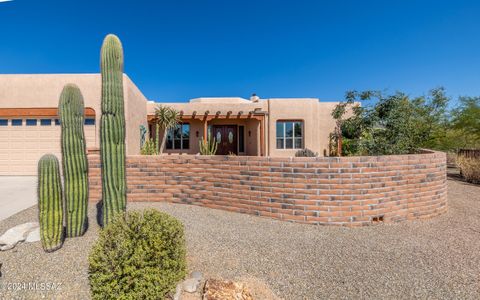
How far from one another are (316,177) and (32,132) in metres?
12.3

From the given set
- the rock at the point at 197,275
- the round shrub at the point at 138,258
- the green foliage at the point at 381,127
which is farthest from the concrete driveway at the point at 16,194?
the green foliage at the point at 381,127

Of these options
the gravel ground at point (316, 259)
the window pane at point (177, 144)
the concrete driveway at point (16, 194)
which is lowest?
the gravel ground at point (316, 259)

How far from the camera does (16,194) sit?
680cm

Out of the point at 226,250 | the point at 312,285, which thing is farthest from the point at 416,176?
the point at 226,250

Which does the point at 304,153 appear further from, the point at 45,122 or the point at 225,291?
the point at 45,122

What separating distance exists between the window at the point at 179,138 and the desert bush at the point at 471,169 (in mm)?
14366

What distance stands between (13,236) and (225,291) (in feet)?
12.4

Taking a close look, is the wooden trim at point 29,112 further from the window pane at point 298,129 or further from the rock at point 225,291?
the window pane at point 298,129

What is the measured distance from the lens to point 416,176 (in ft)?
15.7

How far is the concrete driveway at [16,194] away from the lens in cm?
541

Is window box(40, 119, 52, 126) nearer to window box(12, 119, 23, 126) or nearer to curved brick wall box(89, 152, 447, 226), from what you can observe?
window box(12, 119, 23, 126)

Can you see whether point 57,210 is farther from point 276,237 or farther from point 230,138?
point 230,138

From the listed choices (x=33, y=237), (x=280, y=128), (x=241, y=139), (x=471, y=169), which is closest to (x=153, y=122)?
(x=241, y=139)

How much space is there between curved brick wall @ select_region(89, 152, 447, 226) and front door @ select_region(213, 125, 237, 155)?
952cm
